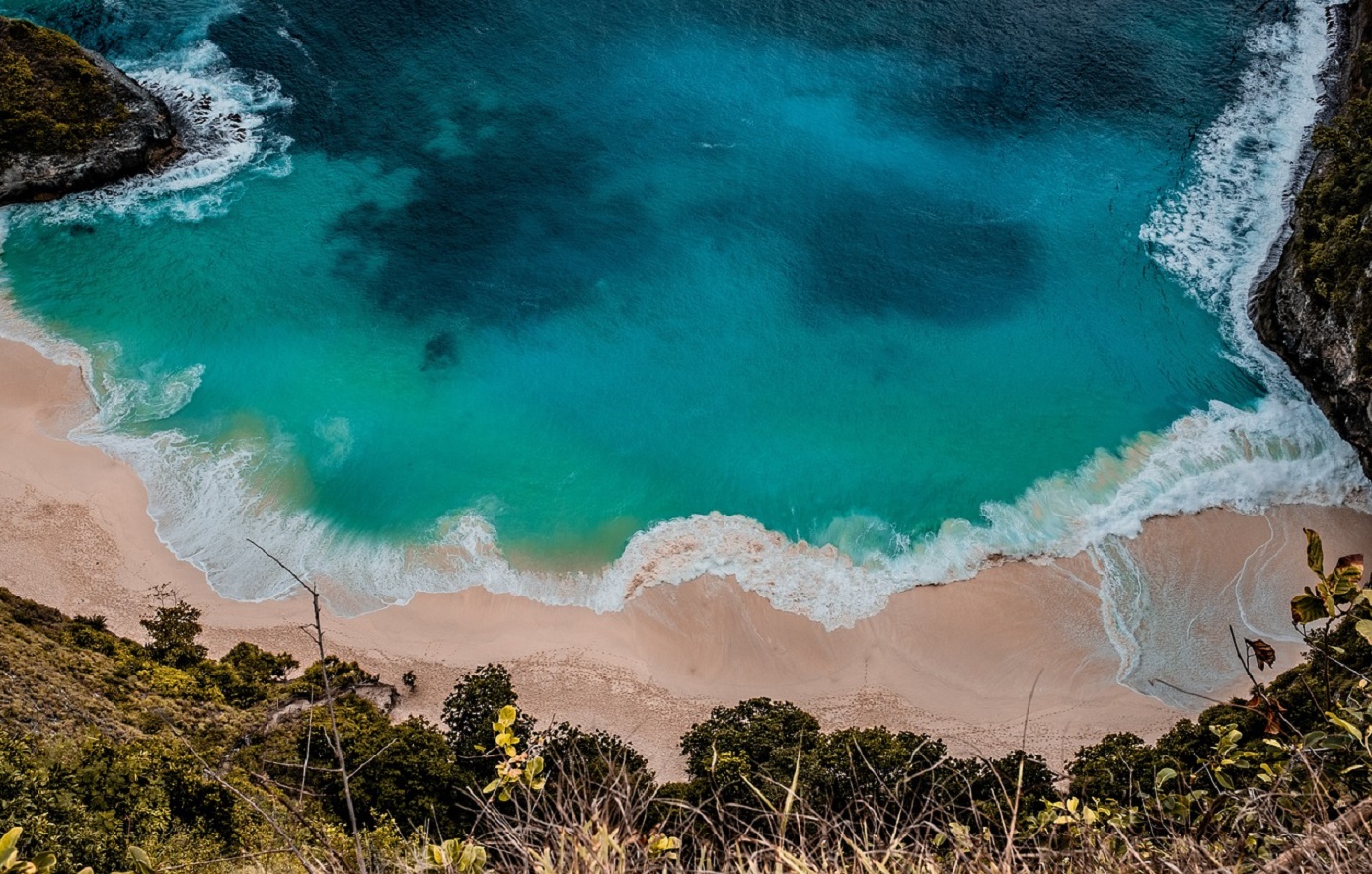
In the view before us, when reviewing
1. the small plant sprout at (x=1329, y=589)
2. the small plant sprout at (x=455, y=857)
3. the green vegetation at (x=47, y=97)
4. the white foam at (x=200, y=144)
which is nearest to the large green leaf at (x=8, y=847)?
the small plant sprout at (x=455, y=857)

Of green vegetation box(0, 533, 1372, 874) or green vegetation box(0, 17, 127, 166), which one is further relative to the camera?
green vegetation box(0, 17, 127, 166)

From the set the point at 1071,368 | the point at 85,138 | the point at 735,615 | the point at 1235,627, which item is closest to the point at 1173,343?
the point at 1071,368

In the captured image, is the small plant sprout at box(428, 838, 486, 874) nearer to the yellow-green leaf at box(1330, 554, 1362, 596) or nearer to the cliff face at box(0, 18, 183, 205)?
the yellow-green leaf at box(1330, 554, 1362, 596)

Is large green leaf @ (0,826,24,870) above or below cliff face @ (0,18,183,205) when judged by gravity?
above

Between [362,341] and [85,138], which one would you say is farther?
[85,138]

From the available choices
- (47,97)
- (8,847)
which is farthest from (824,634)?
(47,97)

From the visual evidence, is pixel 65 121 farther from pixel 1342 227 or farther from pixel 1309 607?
pixel 1342 227

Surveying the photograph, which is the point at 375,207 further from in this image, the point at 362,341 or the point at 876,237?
the point at 876,237

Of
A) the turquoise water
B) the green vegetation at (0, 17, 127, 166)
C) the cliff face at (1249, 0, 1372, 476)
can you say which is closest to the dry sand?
the turquoise water
